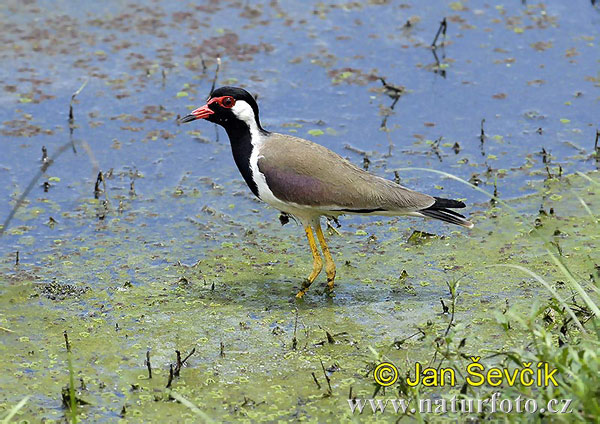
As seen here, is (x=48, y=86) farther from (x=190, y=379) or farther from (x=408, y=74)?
(x=190, y=379)

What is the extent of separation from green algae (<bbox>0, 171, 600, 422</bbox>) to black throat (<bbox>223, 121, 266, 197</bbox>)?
0.72 metres

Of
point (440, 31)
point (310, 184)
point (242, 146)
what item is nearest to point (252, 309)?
point (310, 184)

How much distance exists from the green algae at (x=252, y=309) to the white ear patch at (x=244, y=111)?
1013mm

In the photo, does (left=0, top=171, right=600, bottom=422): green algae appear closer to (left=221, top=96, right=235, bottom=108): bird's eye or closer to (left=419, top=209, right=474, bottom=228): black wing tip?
(left=419, top=209, right=474, bottom=228): black wing tip

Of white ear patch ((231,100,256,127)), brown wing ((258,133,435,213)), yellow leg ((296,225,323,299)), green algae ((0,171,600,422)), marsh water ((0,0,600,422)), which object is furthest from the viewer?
white ear patch ((231,100,256,127))

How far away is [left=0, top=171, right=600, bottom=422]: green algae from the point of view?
219 inches

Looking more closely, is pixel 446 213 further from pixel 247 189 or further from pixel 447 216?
pixel 247 189

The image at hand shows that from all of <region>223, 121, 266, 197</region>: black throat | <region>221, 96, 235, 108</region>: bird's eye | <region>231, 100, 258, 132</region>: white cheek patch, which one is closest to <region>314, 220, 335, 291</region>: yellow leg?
<region>223, 121, 266, 197</region>: black throat

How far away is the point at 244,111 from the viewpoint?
273 inches

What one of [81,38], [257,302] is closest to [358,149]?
[257,302]

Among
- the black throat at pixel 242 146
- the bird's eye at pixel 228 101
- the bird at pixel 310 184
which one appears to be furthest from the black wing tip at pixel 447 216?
the bird's eye at pixel 228 101

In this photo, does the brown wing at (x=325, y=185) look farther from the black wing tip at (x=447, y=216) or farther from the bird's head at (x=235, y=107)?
the bird's head at (x=235, y=107)

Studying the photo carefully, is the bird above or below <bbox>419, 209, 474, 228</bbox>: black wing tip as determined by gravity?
above

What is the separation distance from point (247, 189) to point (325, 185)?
1.70 meters
